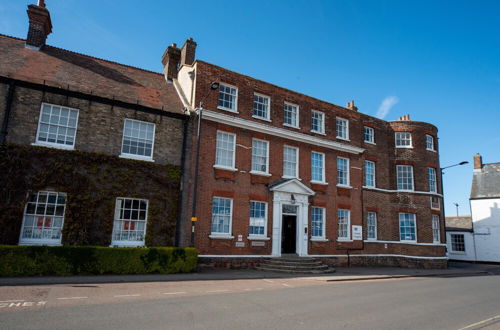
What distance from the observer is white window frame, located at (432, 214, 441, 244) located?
79.7ft

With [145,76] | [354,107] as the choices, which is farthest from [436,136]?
[145,76]

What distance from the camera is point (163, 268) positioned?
14.2 meters

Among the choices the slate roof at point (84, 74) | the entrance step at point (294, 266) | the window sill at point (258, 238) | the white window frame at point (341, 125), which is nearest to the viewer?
the slate roof at point (84, 74)

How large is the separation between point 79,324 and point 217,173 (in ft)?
37.4

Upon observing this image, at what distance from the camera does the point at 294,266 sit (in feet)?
56.5

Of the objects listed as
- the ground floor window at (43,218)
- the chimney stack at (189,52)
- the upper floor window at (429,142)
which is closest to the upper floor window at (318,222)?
the upper floor window at (429,142)

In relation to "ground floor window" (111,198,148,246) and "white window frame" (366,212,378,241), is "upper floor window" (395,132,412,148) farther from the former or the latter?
"ground floor window" (111,198,148,246)

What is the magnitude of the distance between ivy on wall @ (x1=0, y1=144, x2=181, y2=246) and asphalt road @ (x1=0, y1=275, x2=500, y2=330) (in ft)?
13.3

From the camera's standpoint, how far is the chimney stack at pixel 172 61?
20.9 metres

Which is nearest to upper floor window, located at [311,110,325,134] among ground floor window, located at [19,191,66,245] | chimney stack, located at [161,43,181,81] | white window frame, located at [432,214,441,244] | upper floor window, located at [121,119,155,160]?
chimney stack, located at [161,43,181,81]

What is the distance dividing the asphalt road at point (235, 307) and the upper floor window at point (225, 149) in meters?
7.04

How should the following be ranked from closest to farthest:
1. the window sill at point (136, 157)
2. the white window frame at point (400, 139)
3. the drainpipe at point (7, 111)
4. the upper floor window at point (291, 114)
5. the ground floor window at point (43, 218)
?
1. the drainpipe at point (7, 111)
2. the ground floor window at point (43, 218)
3. the window sill at point (136, 157)
4. the upper floor window at point (291, 114)
5. the white window frame at point (400, 139)

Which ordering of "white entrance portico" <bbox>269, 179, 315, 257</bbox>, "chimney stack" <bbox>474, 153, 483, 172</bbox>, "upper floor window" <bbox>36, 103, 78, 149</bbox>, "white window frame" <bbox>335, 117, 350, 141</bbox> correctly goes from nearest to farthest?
"upper floor window" <bbox>36, 103, 78, 149</bbox>, "white entrance portico" <bbox>269, 179, 315, 257</bbox>, "white window frame" <bbox>335, 117, 350, 141</bbox>, "chimney stack" <bbox>474, 153, 483, 172</bbox>

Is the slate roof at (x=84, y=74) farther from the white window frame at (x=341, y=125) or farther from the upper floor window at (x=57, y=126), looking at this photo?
the white window frame at (x=341, y=125)
